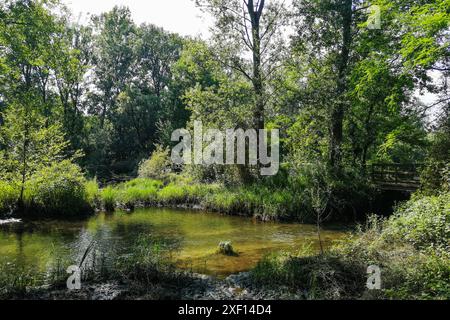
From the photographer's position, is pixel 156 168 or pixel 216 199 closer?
pixel 216 199

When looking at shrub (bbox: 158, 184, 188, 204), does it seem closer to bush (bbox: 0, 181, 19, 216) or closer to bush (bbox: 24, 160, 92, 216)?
bush (bbox: 24, 160, 92, 216)

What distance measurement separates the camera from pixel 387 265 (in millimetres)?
6227

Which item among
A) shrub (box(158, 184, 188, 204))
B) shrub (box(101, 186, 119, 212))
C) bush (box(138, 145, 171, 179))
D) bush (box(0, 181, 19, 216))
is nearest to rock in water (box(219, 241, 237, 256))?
shrub (box(101, 186, 119, 212))

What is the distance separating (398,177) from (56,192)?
50.3 ft

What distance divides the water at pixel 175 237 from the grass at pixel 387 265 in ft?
3.81

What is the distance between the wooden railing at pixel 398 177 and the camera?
15555 mm

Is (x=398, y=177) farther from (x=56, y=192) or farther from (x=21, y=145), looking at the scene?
(x=21, y=145)

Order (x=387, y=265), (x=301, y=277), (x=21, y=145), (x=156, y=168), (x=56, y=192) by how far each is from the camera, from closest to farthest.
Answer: (x=387, y=265), (x=301, y=277), (x=21, y=145), (x=56, y=192), (x=156, y=168)

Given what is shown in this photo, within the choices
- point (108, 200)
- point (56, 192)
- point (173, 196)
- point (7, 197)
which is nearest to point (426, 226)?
point (173, 196)

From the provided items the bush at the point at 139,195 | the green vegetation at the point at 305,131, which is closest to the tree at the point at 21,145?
the green vegetation at the point at 305,131

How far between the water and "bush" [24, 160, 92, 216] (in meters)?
1.01

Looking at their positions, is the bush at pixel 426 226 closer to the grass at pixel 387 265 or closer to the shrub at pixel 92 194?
the grass at pixel 387 265

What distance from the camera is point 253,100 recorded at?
18.3 metres
